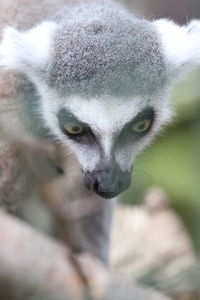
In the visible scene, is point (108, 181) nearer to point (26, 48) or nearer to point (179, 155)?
point (26, 48)

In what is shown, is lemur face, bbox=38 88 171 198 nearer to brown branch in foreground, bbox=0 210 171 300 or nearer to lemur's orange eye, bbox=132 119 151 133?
lemur's orange eye, bbox=132 119 151 133

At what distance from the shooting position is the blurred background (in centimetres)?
272

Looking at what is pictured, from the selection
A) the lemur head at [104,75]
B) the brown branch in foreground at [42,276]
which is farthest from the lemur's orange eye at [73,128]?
the brown branch in foreground at [42,276]

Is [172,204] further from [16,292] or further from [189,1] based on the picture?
[16,292]

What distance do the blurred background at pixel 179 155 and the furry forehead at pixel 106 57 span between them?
395 millimetres

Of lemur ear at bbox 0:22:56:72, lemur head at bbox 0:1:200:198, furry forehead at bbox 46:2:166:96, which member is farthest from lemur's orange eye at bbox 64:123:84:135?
lemur ear at bbox 0:22:56:72

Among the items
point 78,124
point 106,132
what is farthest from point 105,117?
point 78,124

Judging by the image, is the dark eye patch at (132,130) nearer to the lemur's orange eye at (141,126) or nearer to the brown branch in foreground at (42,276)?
the lemur's orange eye at (141,126)

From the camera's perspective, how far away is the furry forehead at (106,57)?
203 centimetres

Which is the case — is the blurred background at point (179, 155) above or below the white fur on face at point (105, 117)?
above

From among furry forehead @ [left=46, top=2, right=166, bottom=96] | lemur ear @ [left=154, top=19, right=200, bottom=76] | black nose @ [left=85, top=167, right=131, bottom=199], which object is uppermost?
lemur ear @ [left=154, top=19, right=200, bottom=76]

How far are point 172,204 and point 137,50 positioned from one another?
2.04 meters

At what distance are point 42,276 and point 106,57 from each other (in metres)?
0.81

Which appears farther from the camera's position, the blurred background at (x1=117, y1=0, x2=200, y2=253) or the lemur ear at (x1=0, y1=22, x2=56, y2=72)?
the blurred background at (x1=117, y1=0, x2=200, y2=253)
